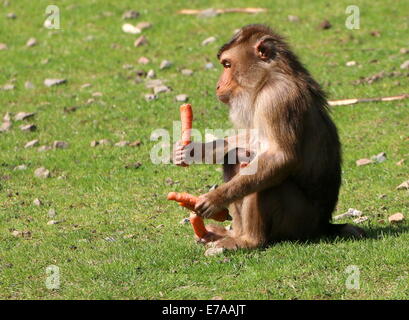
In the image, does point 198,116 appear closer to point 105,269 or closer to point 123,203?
point 123,203

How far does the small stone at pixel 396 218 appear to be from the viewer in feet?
30.9

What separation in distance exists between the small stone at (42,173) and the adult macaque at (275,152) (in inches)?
138

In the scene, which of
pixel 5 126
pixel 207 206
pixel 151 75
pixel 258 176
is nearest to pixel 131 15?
pixel 151 75

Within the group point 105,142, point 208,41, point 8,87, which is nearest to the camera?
point 105,142

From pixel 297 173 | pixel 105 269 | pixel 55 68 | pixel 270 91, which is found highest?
pixel 270 91

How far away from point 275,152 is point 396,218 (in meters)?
1.89

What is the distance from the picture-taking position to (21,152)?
42.2 feet

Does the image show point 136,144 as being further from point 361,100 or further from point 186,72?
point 361,100

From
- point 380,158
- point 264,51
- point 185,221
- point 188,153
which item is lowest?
point 380,158

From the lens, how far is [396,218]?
9445mm

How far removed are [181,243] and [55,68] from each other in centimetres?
768

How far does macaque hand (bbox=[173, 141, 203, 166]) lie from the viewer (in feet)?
29.4
